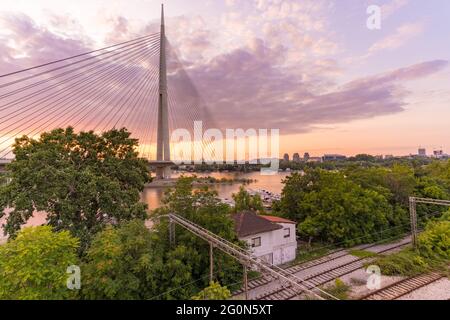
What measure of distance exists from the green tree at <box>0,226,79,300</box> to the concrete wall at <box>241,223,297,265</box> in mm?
9264

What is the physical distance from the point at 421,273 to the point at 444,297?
286 cm

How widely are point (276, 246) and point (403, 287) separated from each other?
A: 263 inches

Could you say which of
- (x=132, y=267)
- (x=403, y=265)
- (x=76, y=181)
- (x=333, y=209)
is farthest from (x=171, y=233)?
(x=403, y=265)

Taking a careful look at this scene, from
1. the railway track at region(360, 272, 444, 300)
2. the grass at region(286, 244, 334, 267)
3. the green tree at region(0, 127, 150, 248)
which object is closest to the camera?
the green tree at region(0, 127, 150, 248)

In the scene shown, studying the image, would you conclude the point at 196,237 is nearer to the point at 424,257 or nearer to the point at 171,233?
the point at 171,233

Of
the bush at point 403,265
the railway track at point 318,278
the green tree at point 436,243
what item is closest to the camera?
the railway track at point 318,278

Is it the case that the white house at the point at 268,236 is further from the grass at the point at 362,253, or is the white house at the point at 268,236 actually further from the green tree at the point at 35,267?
the green tree at the point at 35,267

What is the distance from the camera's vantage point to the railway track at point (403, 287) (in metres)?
11.8

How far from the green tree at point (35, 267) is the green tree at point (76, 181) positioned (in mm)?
2991

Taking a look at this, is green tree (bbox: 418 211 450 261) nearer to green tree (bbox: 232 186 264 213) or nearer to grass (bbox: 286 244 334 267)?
grass (bbox: 286 244 334 267)

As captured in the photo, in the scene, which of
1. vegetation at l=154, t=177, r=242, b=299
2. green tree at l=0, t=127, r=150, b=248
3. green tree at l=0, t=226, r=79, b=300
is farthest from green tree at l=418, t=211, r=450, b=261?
green tree at l=0, t=226, r=79, b=300

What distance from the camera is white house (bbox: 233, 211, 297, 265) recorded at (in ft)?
50.3

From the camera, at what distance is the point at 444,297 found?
11523 mm

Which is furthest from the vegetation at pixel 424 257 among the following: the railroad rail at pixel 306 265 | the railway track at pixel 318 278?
the railroad rail at pixel 306 265
